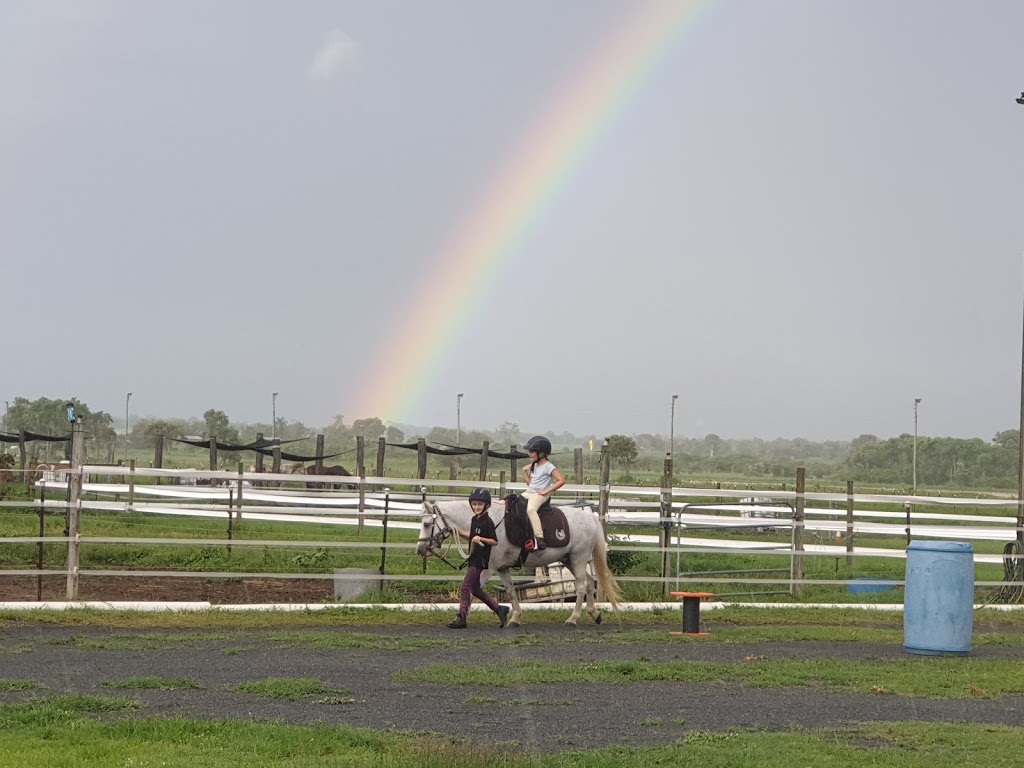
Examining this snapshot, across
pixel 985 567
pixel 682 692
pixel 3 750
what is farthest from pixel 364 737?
pixel 985 567

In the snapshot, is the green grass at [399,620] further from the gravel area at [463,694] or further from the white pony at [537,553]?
the gravel area at [463,694]

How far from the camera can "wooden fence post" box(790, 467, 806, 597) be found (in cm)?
2000

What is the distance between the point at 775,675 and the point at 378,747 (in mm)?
5057

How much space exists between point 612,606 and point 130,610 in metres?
6.12

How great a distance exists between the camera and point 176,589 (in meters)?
18.2

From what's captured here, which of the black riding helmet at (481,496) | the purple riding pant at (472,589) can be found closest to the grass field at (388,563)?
the purple riding pant at (472,589)

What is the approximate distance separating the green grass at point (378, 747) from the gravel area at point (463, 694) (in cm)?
44

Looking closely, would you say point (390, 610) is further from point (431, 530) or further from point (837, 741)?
point (837, 741)

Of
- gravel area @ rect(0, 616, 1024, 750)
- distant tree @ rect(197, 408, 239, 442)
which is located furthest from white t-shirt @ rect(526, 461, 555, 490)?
distant tree @ rect(197, 408, 239, 442)

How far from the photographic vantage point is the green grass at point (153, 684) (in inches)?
377

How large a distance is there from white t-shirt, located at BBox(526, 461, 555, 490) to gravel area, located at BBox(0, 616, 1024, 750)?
2604mm

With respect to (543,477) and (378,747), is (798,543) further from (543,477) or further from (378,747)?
(378,747)

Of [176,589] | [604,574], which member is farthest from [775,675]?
[176,589]

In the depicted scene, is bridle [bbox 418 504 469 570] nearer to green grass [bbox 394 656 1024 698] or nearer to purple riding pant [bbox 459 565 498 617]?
purple riding pant [bbox 459 565 498 617]
